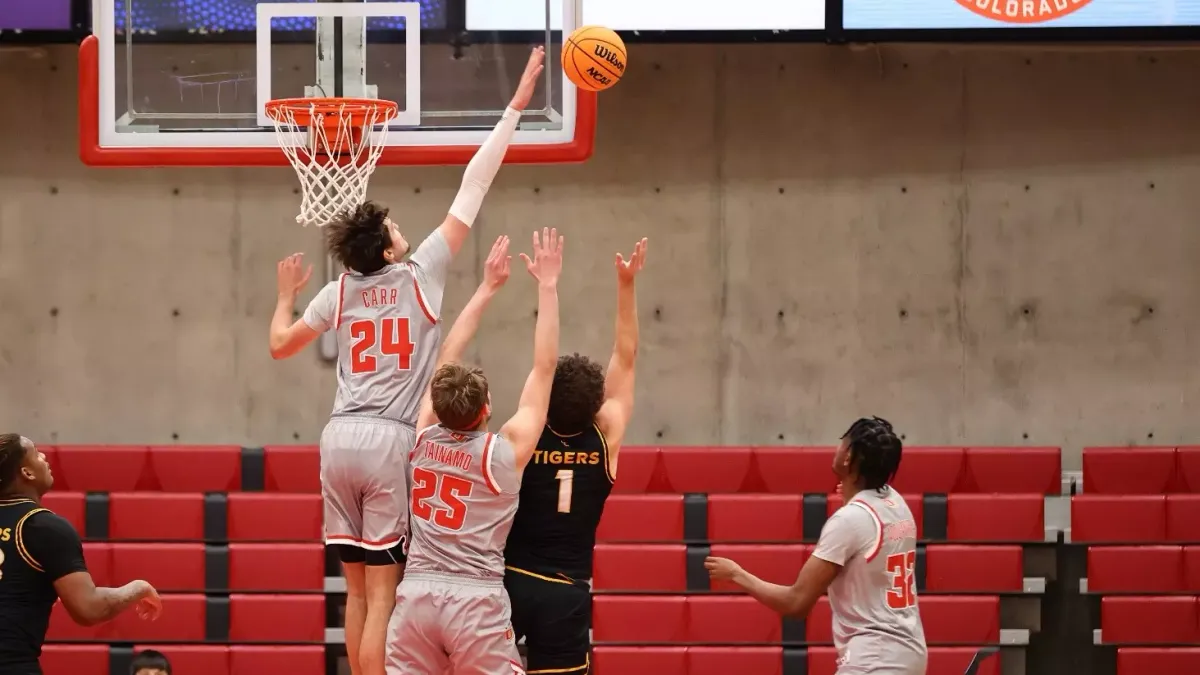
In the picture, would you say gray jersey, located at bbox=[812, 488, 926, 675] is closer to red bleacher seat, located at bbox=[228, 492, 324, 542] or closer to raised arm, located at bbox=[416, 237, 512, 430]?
raised arm, located at bbox=[416, 237, 512, 430]

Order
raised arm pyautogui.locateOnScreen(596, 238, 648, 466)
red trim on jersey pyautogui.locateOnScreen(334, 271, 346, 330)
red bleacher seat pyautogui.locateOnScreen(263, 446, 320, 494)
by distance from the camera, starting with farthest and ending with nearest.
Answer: red bleacher seat pyautogui.locateOnScreen(263, 446, 320, 494)
red trim on jersey pyautogui.locateOnScreen(334, 271, 346, 330)
raised arm pyautogui.locateOnScreen(596, 238, 648, 466)

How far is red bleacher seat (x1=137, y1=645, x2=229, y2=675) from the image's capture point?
8055mm

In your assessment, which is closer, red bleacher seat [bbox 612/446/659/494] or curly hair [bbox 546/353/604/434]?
curly hair [bbox 546/353/604/434]

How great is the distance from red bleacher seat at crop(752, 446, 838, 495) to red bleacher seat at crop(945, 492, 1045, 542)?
0.82m

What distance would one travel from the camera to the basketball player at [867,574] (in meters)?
4.54

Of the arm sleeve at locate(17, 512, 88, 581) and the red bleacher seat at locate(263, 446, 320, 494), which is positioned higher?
the arm sleeve at locate(17, 512, 88, 581)

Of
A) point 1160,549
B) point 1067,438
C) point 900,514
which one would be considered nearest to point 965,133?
point 1067,438

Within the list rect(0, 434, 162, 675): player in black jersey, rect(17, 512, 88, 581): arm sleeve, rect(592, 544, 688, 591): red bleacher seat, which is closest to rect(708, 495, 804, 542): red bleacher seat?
rect(592, 544, 688, 591): red bleacher seat

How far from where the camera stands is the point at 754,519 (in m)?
8.49

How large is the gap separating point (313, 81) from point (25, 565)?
8.39ft

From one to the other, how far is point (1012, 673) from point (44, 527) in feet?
19.8

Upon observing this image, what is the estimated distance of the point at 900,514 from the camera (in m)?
4.65

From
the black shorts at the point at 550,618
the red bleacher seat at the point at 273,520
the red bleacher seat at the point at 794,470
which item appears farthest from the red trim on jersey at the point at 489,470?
the red bleacher seat at the point at 794,470

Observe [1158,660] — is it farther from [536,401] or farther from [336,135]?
[336,135]
